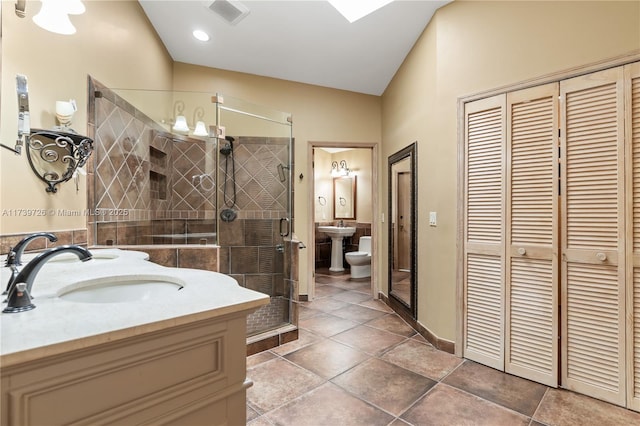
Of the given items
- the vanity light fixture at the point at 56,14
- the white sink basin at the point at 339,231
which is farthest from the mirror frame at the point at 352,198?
the vanity light fixture at the point at 56,14

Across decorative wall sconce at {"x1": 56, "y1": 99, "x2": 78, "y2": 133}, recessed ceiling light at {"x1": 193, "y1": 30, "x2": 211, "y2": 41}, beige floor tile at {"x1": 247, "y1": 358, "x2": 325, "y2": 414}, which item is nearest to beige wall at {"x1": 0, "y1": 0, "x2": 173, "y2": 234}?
decorative wall sconce at {"x1": 56, "y1": 99, "x2": 78, "y2": 133}

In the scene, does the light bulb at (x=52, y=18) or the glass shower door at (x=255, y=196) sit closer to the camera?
the light bulb at (x=52, y=18)

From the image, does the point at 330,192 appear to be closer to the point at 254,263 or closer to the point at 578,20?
the point at 254,263

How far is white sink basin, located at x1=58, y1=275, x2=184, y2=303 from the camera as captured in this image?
3.56 feet

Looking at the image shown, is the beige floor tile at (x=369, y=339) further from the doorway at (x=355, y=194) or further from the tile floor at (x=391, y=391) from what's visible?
the doorway at (x=355, y=194)

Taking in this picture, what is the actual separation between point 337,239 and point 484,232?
11.1 ft

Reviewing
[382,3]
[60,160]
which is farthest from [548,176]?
[60,160]

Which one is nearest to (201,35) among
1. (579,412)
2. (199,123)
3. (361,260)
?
(199,123)

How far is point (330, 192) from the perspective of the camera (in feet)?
19.7

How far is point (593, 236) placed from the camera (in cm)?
180

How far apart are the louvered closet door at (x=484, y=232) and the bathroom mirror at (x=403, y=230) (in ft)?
2.10

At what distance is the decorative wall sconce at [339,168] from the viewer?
5820 mm

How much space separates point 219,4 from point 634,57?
8.62 ft

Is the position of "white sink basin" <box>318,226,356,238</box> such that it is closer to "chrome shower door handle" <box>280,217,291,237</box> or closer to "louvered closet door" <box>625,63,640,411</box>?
"chrome shower door handle" <box>280,217,291,237</box>
